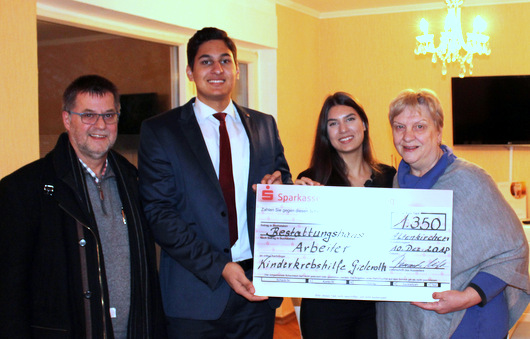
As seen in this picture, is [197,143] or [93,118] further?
[197,143]

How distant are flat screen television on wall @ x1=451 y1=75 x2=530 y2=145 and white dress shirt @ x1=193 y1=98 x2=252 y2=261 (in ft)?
12.1

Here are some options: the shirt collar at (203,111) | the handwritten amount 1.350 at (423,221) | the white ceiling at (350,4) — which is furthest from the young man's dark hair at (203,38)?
the white ceiling at (350,4)

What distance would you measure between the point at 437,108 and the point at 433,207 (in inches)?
14.3

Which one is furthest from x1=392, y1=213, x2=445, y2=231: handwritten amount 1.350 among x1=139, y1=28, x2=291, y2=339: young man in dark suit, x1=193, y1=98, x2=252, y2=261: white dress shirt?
x1=193, y1=98, x2=252, y2=261: white dress shirt

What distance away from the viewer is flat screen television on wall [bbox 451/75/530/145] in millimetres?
5230

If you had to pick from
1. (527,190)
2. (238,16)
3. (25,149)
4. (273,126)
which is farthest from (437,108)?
(527,190)

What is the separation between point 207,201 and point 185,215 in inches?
3.9

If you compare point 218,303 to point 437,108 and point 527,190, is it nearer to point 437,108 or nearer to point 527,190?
point 437,108

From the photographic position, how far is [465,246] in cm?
194

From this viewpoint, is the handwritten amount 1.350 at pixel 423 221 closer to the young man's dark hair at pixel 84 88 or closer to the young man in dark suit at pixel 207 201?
the young man in dark suit at pixel 207 201

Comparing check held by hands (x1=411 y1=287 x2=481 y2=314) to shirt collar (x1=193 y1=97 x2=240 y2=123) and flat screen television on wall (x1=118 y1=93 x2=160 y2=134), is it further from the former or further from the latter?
flat screen television on wall (x1=118 y1=93 x2=160 y2=134)

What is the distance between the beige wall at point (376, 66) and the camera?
5285 millimetres

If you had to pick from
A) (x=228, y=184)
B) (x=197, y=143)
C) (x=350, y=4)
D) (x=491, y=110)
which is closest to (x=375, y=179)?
(x=228, y=184)

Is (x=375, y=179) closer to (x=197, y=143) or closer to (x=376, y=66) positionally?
(x=197, y=143)
